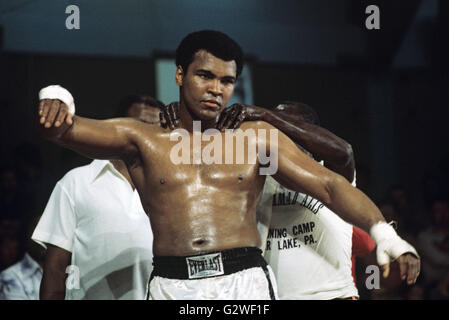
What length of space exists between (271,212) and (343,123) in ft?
9.02

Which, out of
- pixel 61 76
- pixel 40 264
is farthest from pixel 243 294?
pixel 61 76

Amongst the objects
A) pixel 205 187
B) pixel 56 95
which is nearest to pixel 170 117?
pixel 205 187

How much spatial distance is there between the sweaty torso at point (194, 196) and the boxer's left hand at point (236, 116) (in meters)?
0.06

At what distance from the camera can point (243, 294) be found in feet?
5.87

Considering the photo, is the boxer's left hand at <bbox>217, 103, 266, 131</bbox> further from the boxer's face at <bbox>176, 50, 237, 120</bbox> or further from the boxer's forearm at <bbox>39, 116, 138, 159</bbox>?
the boxer's forearm at <bbox>39, 116, 138, 159</bbox>

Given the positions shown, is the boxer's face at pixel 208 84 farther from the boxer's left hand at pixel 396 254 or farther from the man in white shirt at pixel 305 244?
the boxer's left hand at pixel 396 254

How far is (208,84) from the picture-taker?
1.96 metres

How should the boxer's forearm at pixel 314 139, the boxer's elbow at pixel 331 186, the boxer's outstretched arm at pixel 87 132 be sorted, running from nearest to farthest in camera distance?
the boxer's outstretched arm at pixel 87 132, the boxer's elbow at pixel 331 186, the boxer's forearm at pixel 314 139

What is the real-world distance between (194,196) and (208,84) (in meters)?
0.34

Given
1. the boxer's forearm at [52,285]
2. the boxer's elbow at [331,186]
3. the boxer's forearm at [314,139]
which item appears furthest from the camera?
the boxer's forearm at [52,285]

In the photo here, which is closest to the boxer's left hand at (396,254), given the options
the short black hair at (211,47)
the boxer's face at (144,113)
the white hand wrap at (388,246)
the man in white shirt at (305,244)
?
the white hand wrap at (388,246)

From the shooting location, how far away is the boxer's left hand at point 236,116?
2031mm

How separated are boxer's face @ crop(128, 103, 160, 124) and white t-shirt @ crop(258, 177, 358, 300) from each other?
68 centimetres

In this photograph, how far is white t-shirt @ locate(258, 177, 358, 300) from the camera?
2.27 metres
